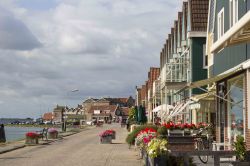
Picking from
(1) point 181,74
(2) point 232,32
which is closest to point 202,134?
(2) point 232,32

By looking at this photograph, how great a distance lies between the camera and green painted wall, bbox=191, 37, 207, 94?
3934 centimetres

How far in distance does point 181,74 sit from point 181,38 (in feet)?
13.3

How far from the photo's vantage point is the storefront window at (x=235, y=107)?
→ 65.8 ft

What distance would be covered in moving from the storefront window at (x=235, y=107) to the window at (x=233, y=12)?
204 centimetres

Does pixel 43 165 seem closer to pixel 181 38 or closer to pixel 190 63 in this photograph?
pixel 190 63

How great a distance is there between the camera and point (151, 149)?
12.8m

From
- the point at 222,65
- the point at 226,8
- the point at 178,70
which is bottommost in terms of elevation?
the point at 222,65

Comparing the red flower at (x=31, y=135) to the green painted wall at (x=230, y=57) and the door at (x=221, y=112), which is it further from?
the door at (x=221, y=112)

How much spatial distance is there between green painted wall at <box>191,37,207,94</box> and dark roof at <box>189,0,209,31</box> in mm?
822

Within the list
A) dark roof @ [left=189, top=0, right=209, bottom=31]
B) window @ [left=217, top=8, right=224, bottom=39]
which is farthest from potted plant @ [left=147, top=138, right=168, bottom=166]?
dark roof @ [left=189, top=0, right=209, bottom=31]

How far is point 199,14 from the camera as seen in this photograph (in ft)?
132

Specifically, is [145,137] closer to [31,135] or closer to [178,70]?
[31,135]

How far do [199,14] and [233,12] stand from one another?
64.6 ft

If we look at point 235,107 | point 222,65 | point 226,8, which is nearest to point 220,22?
point 226,8
